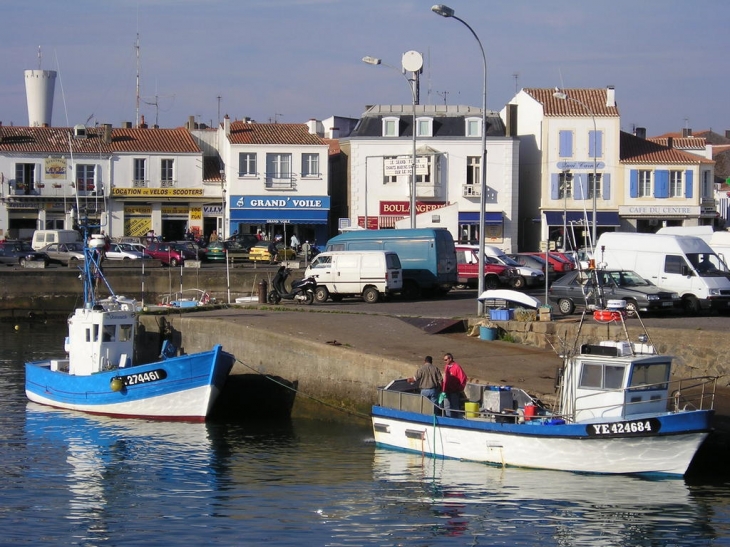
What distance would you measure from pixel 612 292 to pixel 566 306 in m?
1.38

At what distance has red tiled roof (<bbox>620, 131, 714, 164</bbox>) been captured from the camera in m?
58.9

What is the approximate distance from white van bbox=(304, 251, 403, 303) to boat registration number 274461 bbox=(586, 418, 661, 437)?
16659 millimetres

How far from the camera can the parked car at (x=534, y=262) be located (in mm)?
40469

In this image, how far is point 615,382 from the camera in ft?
55.8

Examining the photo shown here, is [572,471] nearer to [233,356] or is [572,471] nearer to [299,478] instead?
[299,478]

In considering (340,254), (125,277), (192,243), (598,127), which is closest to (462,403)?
(340,254)

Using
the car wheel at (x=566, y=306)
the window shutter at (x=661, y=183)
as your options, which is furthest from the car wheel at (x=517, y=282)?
the window shutter at (x=661, y=183)

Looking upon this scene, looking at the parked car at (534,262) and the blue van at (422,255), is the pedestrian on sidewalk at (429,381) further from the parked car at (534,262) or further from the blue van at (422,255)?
the parked car at (534,262)

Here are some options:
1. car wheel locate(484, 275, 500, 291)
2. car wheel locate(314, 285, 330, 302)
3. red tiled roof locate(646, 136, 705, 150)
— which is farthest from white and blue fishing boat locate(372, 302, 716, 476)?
red tiled roof locate(646, 136, 705, 150)

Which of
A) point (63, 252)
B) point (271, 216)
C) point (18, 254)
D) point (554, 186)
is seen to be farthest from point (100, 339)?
point (554, 186)

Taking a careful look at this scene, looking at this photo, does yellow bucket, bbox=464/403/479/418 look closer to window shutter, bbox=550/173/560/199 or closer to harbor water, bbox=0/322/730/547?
harbor water, bbox=0/322/730/547

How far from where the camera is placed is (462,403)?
60.6ft

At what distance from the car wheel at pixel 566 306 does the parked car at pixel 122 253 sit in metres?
25.6

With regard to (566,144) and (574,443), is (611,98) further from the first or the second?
(574,443)
